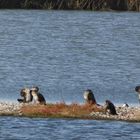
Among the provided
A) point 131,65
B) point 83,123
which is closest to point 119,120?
point 83,123

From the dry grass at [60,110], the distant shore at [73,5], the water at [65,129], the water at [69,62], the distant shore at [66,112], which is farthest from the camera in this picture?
the distant shore at [73,5]

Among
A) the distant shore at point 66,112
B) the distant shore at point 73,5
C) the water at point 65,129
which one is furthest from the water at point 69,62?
the distant shore at point 73,5

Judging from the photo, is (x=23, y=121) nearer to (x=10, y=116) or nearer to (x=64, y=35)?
(x=10, y=116)

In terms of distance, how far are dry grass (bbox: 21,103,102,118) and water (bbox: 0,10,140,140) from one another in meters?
0.61

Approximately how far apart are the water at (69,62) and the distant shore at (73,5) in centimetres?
98

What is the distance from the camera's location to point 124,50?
66.1 m

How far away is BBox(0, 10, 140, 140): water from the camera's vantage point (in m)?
31.6

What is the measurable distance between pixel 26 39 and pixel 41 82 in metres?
26.4

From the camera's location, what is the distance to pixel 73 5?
95.6 meters

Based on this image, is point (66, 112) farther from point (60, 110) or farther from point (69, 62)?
point (69, 62)

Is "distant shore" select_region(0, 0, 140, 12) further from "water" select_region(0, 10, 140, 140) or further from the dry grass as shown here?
the dry grass

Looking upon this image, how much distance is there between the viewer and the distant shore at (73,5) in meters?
94.6

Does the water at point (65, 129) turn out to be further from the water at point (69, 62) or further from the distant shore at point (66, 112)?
the distant shore at point (66, 112)

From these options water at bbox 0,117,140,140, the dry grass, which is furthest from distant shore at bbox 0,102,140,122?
water at bbox 0,117,140,140
